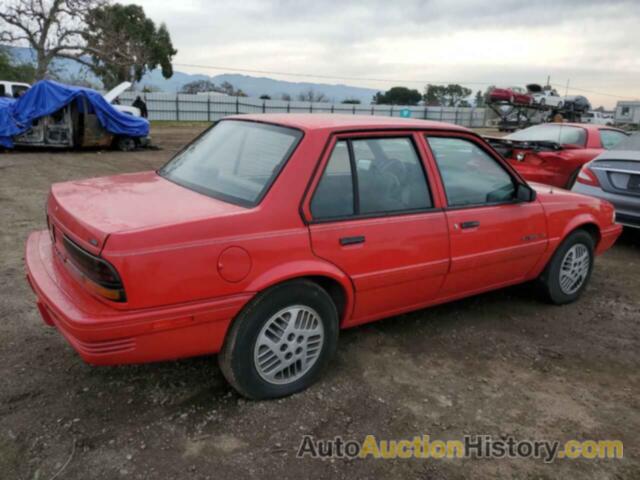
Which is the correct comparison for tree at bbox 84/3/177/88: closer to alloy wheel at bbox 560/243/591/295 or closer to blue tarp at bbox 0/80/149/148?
blue tarp at bbox 0/80/149/148

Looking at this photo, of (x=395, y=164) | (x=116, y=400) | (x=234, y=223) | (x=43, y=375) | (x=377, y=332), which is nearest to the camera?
(x=234, y=223)

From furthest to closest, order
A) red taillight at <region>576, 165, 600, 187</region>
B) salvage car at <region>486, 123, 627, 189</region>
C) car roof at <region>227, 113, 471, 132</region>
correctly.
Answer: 1. salvage car at <region>486, 123, 627, 189</region>
2. red taillight at <region>576, 165, 600, 187</region>
3. car roof at <region>227, 113, 471, 132</region>

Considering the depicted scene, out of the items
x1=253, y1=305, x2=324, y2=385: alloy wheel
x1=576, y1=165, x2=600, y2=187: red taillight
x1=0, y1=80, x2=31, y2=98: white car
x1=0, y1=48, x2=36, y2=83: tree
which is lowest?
x1=253, y1=305, x2=324, y2=385: alloy wheel

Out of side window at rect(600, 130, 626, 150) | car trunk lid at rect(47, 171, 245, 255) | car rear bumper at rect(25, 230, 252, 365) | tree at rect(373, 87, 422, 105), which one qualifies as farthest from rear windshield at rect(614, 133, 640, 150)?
tree at rect(373, 87, 422, 105)

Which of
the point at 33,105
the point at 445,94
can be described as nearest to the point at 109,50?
the point at 33,105

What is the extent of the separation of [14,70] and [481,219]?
40.2 m

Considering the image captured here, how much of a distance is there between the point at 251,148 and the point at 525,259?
7.56ft

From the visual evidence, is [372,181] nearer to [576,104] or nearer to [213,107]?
[576,104]

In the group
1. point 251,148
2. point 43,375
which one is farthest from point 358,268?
point 43,375

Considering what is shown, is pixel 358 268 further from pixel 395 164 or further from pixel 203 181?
pixel 203 181

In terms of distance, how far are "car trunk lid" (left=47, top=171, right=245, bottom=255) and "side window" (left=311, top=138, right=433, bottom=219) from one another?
57 cm

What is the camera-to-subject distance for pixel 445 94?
57.7 m

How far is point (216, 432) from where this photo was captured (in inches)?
102

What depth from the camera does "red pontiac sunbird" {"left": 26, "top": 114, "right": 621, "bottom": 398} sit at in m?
2.37
